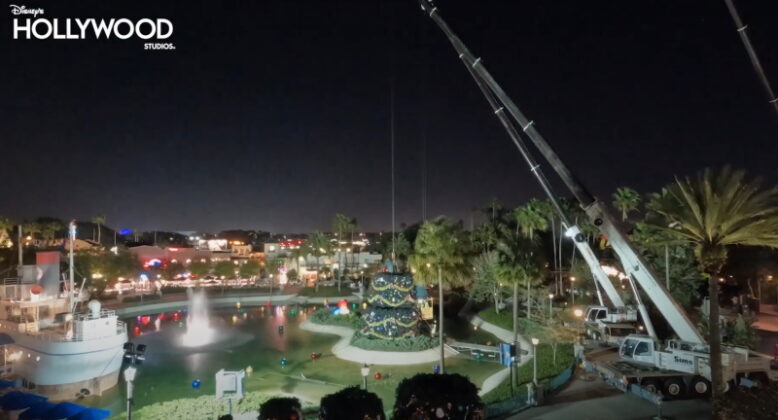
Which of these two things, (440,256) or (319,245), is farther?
(319,245)

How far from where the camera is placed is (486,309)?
162 feet

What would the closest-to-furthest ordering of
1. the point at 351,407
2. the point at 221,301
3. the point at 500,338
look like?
the point at 351,407 < the point at 500,338 < the point at 221,301

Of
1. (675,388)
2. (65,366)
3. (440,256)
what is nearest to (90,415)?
(65,366)

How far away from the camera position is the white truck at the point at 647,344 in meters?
19.2

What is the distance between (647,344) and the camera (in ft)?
70.6

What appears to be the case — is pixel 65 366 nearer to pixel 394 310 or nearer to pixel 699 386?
pixel 394 310

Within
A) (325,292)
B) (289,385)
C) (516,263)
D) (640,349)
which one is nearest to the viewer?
(640,349)

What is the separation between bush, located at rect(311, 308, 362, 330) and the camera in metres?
43.2

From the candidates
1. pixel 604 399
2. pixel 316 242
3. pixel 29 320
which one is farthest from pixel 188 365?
pixel 316 242

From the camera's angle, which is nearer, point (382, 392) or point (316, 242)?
point (382, 392)

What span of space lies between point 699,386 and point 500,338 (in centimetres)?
2203

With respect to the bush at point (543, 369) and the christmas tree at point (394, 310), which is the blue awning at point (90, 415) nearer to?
the bush at point (543, 369)

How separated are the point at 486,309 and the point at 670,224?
106ft

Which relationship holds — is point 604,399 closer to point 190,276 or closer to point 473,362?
point 473,362
